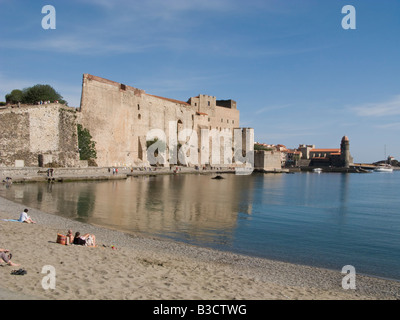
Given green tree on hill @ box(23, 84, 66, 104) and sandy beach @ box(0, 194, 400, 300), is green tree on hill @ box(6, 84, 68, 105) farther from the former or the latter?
sandy beach @ box(0, 194, 400, 300)

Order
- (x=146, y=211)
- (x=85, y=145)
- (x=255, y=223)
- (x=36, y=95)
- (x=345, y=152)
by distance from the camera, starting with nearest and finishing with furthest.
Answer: (x=255, y=223) → (x=146, y=211) → (x=85, y=145) → (x=36, y=95) → (x=345, y=152)

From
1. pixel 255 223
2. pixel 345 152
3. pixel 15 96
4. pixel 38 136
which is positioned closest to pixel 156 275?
pixel 255 223

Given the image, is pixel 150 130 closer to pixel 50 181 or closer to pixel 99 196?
pixel 50 181

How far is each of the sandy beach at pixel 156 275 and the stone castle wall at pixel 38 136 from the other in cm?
1591

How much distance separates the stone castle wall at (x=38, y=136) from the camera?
2244 centimetres

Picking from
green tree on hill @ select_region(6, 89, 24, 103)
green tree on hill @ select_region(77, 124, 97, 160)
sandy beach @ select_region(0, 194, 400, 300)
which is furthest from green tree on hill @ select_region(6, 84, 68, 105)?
sandy beach @ select_region(0, 194, 400, 300)

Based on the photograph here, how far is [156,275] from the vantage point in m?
5.64

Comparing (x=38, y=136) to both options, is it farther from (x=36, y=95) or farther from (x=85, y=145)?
(x=36, y=95)

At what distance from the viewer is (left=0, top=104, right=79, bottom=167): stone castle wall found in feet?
73.6

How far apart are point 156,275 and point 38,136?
2171 cm

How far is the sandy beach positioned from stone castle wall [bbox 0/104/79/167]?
15912mm
